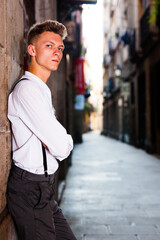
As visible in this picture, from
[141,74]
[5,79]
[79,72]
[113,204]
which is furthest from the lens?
[141,74]

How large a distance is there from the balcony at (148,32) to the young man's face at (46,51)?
13.3m

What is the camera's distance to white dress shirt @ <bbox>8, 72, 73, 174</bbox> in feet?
6.23

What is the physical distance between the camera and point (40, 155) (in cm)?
197

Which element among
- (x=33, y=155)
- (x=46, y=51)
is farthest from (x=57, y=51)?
(x=33, y=155)

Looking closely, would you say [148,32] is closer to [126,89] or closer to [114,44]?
[126,89]

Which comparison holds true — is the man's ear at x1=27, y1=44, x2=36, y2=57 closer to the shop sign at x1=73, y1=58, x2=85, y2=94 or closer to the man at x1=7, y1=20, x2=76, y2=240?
the man at x1=7, y1=20, x2=76, y2=240

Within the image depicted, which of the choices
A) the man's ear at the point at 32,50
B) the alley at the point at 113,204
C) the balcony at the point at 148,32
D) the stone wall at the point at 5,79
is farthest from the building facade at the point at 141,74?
the man's ear at the point at 32,50

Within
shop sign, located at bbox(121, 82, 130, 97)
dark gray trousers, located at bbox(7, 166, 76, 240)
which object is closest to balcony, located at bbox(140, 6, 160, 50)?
shop sign, located at bbox(121, 82, 130, 97)

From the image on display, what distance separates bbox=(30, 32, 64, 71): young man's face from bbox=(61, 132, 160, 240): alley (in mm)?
2801

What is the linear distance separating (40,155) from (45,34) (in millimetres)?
753

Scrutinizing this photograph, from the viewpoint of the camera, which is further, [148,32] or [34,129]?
[148,32]

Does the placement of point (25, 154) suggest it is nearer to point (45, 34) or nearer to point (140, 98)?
point (45, 34)

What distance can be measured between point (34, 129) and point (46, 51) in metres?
0.52

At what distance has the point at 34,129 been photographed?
75.9 inches
